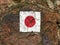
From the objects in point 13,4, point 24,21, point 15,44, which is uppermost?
point 13,4

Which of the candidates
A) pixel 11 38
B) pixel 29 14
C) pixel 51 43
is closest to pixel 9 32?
pixel 11 38

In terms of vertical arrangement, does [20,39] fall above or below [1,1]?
below

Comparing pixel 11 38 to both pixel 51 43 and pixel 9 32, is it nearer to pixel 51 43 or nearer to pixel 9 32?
pixel 9 32
